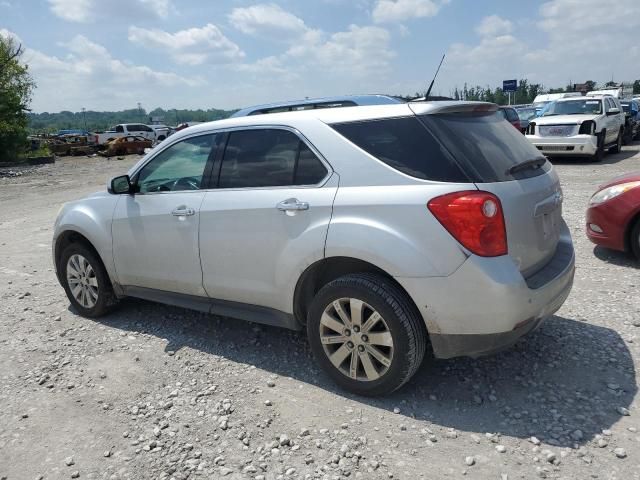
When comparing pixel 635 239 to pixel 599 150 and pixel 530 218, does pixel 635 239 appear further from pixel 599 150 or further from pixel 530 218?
pixel 599 150

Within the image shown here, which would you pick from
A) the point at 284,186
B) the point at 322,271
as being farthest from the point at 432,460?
the point at 284,186

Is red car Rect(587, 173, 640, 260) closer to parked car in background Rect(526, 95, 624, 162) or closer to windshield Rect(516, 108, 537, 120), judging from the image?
parked car in background Rect(526, 95, 624, 162)

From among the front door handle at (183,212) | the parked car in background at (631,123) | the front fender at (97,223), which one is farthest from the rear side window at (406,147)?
the parked car in background at (631,123)

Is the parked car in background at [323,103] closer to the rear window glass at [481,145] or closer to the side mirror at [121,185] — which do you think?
the rear window glass at [481,145]

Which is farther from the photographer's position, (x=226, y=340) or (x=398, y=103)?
(x=226, y=340)

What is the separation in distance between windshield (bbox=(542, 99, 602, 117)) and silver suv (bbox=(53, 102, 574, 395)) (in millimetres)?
13905

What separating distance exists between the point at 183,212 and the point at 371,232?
1606mm

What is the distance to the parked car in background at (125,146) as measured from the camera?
31.6 meters

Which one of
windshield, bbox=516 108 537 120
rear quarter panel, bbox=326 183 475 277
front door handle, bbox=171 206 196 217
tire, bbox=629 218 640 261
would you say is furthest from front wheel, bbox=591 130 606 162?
front door handle, bbox=171 206 196 217

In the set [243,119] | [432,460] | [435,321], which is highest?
[243,119]

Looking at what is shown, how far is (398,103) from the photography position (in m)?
3.25

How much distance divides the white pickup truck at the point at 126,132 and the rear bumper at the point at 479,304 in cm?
3855

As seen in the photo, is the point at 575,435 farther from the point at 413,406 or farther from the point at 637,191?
the point at 637,191

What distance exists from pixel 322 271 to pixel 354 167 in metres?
0.72
